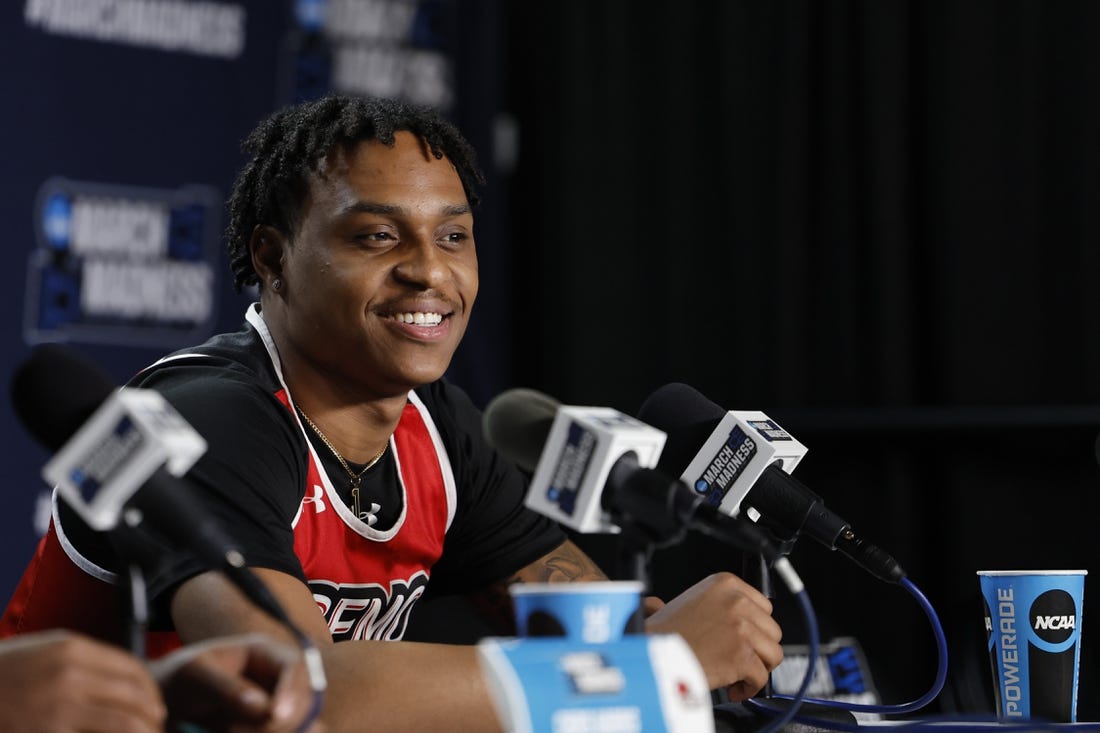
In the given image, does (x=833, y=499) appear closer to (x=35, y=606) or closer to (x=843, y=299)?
(x=843, y=299)

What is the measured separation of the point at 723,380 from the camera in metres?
3.66

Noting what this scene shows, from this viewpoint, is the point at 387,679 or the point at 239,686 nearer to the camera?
the point at 239,686

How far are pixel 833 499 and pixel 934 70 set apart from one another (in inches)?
45.4

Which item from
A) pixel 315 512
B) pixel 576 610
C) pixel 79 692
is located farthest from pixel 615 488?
pixel 315 512

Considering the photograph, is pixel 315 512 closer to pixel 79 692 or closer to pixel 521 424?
pixel 521 424

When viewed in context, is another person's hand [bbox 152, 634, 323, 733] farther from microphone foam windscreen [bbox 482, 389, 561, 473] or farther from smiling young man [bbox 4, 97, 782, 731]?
smiling young man [bbox 4, 97, 782, 731]

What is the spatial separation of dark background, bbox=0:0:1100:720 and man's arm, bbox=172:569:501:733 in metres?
1.89

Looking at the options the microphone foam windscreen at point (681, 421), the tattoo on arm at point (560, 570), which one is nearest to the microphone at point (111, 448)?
the microphone foam windscreen at point (681, 421)

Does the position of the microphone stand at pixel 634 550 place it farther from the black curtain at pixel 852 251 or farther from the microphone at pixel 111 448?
the black curtain at pixel 852 251

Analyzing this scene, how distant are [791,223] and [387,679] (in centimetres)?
251

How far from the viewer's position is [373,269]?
1889mm

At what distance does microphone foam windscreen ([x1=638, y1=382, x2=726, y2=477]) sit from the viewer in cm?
157

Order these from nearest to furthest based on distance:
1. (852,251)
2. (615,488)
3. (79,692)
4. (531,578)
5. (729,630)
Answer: (79,692), (615,488), (729,630), (531,578), (852,251)

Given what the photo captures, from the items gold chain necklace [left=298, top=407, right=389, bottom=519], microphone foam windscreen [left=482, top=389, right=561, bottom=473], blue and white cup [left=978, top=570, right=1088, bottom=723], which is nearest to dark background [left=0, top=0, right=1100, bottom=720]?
gold chain necklace [left=298, top=407, right=389, bottom=519]
